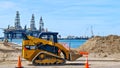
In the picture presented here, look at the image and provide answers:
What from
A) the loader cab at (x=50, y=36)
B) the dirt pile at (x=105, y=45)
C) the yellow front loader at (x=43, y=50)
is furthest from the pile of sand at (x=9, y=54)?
the yellow front loader at (x=43, y=50)

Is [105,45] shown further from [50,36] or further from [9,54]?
[50,36]

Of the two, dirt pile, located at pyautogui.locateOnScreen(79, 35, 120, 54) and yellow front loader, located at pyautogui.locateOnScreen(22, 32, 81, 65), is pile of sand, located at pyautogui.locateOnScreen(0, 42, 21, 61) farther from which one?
yellow front loader, located at pyautogui.locateOnScreen(22, 32, 81, 65)

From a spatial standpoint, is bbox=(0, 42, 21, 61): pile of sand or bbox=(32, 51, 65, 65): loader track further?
bbox=(0, 42, 21, 61): pile of sand

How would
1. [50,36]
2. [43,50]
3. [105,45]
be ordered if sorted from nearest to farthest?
[43,50], [50,36], [105,45]

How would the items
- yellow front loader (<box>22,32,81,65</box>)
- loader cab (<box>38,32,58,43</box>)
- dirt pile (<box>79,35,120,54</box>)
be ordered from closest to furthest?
yellow front loader (<box>22,32,81,65</box>) < loader cab (<box>38,32,58,43</box>) < dirt pile (<box>79,35,120,54</box>)

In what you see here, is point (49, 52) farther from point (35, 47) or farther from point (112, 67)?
point (112, 67)

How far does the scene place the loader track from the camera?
26.8 meters

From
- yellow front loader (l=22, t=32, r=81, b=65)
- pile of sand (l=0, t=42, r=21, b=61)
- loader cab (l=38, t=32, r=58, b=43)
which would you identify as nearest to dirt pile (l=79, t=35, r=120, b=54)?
pile of sand (l=0, t=42, r=21, b=61)

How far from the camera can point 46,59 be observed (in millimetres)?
26938

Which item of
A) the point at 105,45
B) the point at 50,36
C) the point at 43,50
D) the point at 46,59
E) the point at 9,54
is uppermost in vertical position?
the point at 50,36

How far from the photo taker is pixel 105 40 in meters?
53.9

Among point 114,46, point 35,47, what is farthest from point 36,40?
point 114,46

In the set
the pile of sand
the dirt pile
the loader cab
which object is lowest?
the pile of sand

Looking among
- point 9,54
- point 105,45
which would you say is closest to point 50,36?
point 9,54
